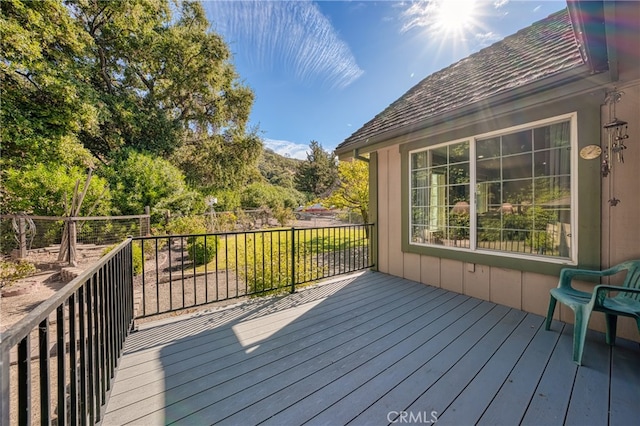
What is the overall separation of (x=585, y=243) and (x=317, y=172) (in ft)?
90.3

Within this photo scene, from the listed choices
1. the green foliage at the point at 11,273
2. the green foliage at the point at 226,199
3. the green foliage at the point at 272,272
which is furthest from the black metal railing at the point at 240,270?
the green foliage at the point at 226,199

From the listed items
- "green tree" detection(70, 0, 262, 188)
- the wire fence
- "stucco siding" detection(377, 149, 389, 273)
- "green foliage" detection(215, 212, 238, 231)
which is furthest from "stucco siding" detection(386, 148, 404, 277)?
"green tree" detection(70, 0, 262, 188)

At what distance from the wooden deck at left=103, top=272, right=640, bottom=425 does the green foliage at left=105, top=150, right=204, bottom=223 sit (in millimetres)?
7559

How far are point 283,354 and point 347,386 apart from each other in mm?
588

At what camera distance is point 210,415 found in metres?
1.42

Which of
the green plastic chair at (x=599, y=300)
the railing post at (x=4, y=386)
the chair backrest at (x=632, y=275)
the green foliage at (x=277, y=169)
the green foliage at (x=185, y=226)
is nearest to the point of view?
the railing post at (x=4, y=386)

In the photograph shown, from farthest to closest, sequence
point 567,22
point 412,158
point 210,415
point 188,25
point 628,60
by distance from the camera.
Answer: point 188,25, point 412,158, point 567,22, point 628,60, point 210,415

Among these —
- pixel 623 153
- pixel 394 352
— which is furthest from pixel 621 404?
pixel 623 153

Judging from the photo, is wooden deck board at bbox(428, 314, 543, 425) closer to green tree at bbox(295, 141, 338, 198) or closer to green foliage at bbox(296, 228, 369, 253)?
green foliage at bbox(296, 228, 369, 253)

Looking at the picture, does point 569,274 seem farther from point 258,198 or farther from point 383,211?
point 258,198

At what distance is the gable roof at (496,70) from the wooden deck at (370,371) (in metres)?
2.29

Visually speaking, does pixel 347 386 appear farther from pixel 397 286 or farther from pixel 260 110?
pixel 260 110

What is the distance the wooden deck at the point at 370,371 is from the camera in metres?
1.43

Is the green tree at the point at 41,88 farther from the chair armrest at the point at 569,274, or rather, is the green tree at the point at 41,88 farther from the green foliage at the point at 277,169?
the green foliage at the point at 277,169
